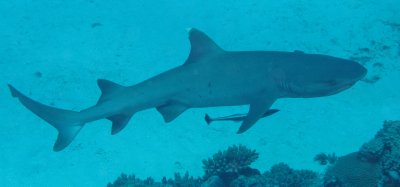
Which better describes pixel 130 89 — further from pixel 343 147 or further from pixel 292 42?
pixel 292 42

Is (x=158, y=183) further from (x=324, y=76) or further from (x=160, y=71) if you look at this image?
(x=160, y=71)

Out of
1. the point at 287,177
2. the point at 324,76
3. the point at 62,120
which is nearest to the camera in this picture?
the point at 324,76

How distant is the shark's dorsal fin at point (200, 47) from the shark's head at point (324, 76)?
0.99 metres

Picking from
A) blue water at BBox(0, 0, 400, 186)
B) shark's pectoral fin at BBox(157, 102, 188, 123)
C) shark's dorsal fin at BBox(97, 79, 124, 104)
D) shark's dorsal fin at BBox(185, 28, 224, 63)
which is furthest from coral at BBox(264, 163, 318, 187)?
shark's dorsal fin at BBox(97, 79, 124, 104)

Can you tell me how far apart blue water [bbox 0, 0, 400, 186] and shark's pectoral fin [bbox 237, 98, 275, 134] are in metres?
3.21

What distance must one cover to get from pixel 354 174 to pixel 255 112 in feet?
5.59

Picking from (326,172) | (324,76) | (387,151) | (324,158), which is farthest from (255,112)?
(324,158)

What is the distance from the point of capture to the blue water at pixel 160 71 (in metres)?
7.45

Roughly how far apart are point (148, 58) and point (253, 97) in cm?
616

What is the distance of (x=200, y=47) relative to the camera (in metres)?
4.30

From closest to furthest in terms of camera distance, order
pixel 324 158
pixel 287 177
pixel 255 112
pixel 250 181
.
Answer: pixel 255 112, pixel 250 181, pixel 287 177, pixel 324 158

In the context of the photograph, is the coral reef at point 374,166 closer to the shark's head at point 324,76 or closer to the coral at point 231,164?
the shark's head at point 324,76

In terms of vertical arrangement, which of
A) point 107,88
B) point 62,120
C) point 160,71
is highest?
A: point 160,71

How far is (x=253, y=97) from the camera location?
14.1ft
